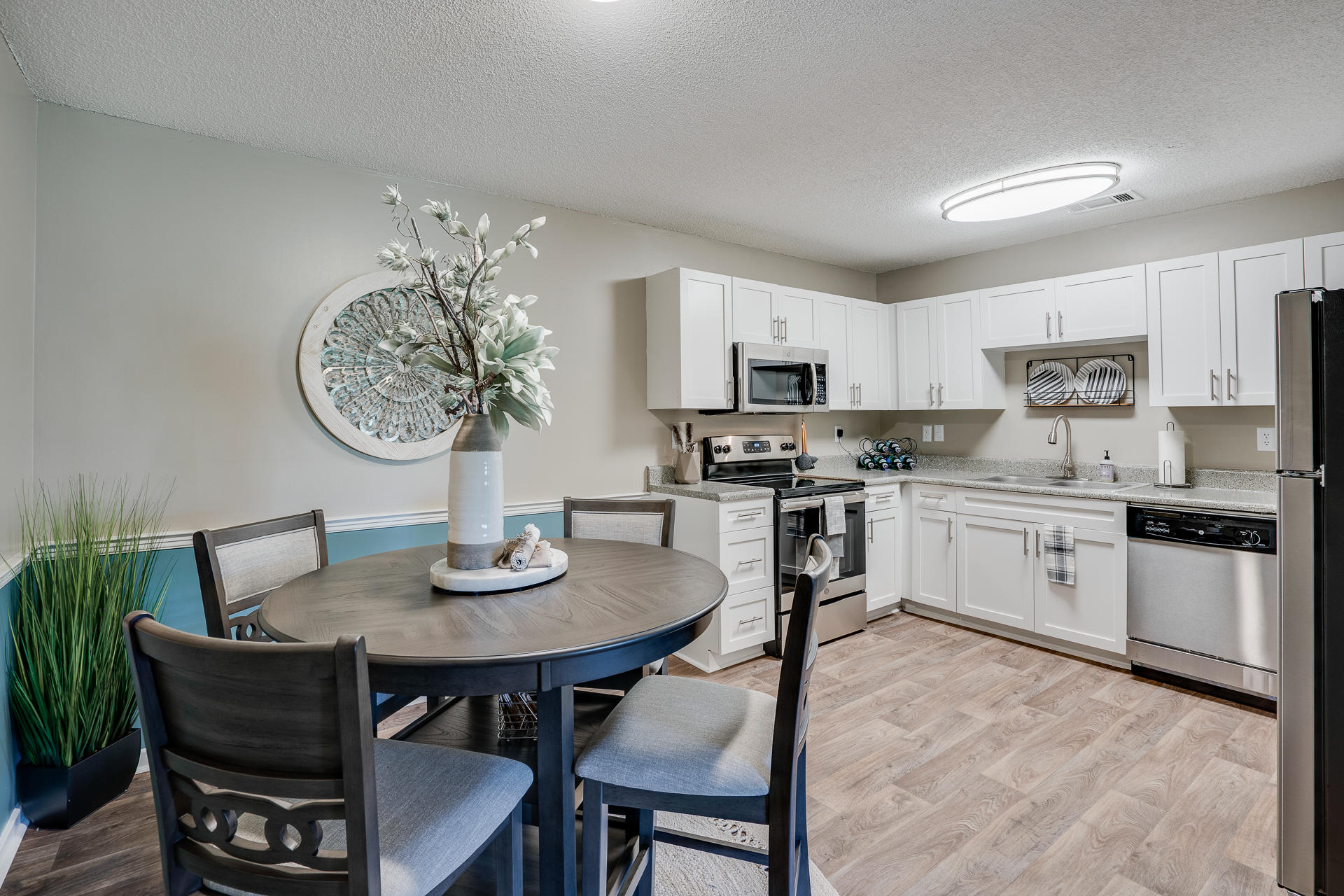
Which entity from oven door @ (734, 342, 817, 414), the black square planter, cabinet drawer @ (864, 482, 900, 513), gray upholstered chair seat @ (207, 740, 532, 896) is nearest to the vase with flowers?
gray upholstered chair seat @ (207, 740, 532, 896)

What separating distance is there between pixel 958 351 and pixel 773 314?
4.25ft

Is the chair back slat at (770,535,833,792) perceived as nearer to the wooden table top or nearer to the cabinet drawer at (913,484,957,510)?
the wooden table top

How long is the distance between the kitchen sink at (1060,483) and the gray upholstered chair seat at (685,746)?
2.77m

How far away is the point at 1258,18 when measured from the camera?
1.79m

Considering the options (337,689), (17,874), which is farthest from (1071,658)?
(17,874)

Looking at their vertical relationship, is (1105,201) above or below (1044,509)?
above

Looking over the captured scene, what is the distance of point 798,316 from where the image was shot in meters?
3.97

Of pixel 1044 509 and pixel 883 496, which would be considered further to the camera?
pixel 883 496

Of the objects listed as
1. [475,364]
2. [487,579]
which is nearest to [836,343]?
[475,364]

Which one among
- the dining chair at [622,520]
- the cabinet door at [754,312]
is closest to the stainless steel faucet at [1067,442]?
the cabinet door at [754,312]

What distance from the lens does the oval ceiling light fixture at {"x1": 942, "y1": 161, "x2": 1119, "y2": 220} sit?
2.83m

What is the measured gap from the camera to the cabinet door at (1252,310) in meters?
2.89

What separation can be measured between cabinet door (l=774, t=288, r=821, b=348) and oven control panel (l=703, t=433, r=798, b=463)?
63 cm

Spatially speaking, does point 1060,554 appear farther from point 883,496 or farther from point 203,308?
point 203,308
